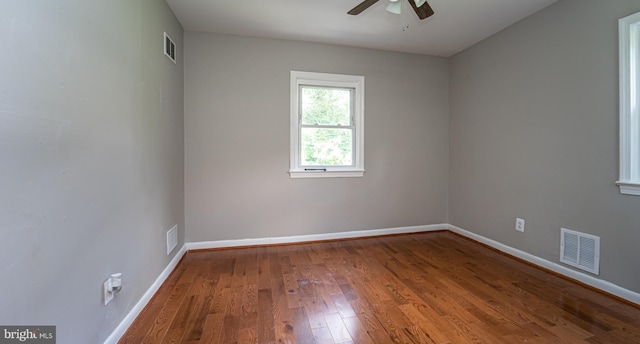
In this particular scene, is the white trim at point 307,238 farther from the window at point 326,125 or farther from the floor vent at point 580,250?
the floor vent at point 580,250

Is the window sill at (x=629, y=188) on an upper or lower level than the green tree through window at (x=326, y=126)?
lower

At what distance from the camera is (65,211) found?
1134 millimetres

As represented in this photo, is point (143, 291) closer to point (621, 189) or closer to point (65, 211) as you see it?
point (65, 211)

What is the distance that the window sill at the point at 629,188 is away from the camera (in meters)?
1.89

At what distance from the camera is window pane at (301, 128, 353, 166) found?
10.9 feet

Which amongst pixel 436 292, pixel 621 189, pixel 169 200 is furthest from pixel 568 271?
pixel 169 200

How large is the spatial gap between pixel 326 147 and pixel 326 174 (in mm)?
359

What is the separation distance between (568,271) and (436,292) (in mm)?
1326

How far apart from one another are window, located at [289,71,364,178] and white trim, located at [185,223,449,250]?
794 mm

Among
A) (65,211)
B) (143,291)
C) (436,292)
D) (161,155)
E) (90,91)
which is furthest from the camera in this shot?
(161,155)

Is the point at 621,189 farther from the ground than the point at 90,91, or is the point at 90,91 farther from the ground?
the point at 90,91

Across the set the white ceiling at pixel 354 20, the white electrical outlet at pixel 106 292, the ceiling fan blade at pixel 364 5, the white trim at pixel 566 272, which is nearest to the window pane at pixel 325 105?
the white ceiling at pixel 354 20

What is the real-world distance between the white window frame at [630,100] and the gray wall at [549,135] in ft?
0.19

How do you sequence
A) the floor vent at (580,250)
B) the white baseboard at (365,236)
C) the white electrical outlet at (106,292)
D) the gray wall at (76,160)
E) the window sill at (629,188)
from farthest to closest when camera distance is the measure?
the floor vent at (580,250) → the window sill at (629,188) → the white baseboard at (365,236) → the white electrical outlet at (106,292) → the gray wall at (76,160)
